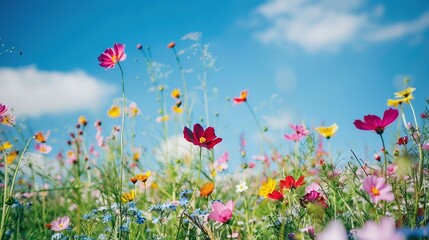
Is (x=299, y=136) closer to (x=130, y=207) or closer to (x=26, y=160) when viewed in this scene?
(x=130, y=207)

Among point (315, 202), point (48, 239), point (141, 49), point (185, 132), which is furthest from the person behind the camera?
point (141, 49)

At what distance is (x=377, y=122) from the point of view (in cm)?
105

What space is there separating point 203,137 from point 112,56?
522mm

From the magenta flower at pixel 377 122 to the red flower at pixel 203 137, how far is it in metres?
0.45

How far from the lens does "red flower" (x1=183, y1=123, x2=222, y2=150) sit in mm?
1118

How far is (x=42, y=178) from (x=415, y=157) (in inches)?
83.4

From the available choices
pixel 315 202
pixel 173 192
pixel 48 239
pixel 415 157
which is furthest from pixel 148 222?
pixel 415 157

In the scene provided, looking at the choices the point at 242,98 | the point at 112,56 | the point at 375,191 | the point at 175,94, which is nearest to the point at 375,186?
the point at 375,191

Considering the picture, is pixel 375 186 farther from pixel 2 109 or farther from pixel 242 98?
pixel 242 98

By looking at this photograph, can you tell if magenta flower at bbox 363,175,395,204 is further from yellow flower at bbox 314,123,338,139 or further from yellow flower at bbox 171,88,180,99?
yellow flower at bbox 171,88,180,99

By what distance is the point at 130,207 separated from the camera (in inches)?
48.7

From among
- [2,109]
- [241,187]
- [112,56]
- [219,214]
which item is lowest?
[219,214]

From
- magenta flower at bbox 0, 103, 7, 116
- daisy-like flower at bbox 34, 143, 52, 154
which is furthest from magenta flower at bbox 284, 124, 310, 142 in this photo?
daisy-like flower at bbox 34, 143, 52, 154

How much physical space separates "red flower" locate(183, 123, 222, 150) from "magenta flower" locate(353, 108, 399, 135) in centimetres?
45
